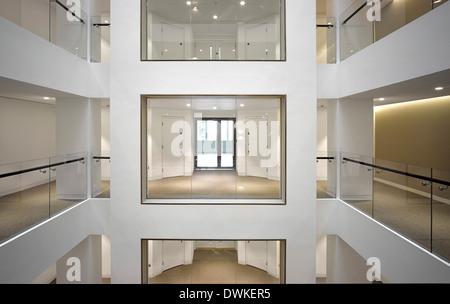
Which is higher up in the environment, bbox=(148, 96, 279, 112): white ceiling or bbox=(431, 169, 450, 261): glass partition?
bbox=(148, 96, 279, 112): white ceiling

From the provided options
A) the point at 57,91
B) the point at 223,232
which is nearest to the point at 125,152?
the point at 57,91

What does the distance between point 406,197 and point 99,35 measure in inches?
265

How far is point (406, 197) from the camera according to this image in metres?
3.71

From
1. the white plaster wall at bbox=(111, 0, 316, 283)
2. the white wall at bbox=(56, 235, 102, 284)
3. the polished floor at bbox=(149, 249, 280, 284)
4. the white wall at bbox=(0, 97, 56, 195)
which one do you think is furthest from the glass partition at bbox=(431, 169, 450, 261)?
the white wall at bbox=(0, 97, 56, 195)

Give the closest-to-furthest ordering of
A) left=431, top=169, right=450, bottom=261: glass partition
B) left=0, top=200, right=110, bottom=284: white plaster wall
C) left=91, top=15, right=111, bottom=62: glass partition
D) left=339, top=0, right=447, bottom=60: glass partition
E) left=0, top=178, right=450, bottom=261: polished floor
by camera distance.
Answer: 1. left=431, top=169, right=450, bottom=261: glass partition
2. left=0, top=178, right=450, bottom=261: polished floor
3. left=0, top=200, right=110, bottom=284: white plaster wall
4. left=339, top=0, right=447, bottom=60: glass partition
5. left=91, top=15, right=111, bottom=62: glass partition

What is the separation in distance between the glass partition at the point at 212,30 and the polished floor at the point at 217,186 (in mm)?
2462

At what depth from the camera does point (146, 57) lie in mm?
5555

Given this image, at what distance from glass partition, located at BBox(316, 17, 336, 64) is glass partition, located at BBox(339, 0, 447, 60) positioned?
222 millimetres

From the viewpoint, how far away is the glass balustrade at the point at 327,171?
234 inches

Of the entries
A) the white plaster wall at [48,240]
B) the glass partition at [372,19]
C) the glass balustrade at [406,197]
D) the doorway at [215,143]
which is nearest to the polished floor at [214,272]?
the white plaster wall at [48,240]

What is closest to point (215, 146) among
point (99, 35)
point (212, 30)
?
point (212, 30)

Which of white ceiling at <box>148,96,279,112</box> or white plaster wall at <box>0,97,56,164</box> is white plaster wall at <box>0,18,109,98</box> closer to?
white ceiling at <box>148,96,279,112</box>

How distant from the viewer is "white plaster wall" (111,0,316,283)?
5.45 meters
